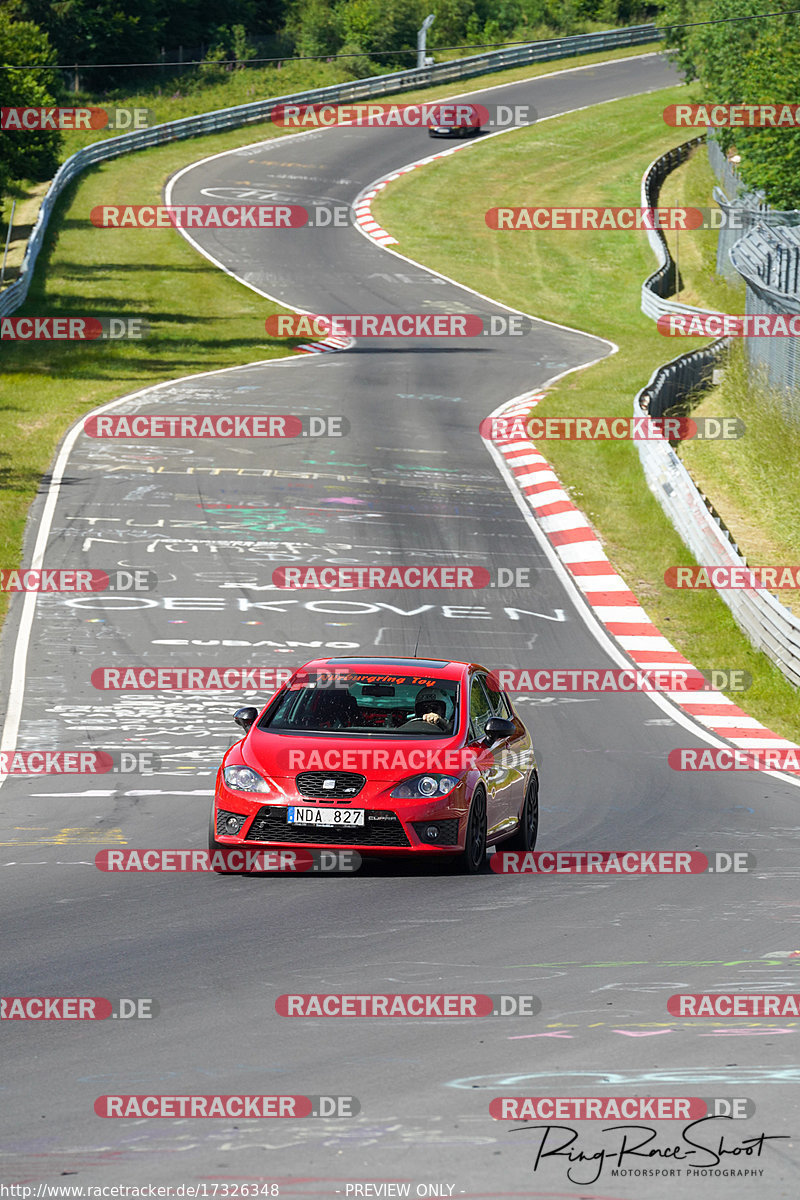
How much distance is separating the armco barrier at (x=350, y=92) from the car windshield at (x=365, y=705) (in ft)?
149

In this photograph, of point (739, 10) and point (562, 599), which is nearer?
point (562, 599)

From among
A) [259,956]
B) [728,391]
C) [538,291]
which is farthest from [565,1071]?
[538,291]

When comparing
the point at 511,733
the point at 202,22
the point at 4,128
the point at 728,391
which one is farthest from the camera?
the point at 202,22

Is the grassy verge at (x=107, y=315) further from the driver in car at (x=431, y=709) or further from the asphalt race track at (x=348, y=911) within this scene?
the driver in car at (x=431, y=709)

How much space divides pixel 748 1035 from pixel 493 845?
5088 mm

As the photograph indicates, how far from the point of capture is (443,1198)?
534 cm

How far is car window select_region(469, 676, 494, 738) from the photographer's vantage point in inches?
475

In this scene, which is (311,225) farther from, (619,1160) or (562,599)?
(619,1160)
